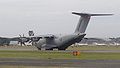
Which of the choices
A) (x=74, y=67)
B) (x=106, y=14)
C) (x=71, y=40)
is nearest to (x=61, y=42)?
(x=71, y=40)

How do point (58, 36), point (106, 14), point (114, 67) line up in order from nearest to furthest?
point (114, 67)
point (106, 14)
point (58, 36)

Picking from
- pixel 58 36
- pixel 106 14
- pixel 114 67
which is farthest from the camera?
pixel 58 36

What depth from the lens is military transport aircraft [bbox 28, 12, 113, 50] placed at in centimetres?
9156

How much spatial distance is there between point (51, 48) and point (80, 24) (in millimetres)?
9153

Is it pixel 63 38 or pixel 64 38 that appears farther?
pixel 63 38

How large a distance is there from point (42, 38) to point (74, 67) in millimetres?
63788

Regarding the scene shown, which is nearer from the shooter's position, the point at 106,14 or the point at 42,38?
the point at 106,14

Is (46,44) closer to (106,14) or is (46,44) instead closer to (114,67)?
(106,14)

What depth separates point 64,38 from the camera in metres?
94.3

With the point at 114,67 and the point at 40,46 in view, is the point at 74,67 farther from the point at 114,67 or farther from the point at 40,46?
the point at 40,46

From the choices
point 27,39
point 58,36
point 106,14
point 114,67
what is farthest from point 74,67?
point 27,39

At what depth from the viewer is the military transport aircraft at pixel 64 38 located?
91.6 m

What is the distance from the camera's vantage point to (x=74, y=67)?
120 feet

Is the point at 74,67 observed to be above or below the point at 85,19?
below
